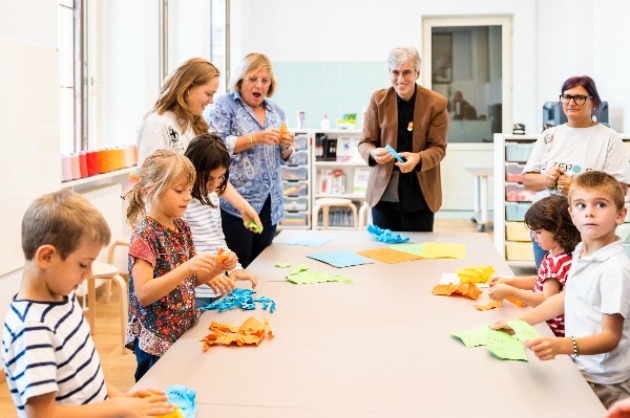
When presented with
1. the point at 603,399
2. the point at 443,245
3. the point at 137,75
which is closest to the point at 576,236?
the point at 603,399

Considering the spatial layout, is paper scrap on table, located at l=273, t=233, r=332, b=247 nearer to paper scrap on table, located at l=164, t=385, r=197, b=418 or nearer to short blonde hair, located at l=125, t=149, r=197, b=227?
short blonde hair, located at l=125, t=149, r=197, b=227

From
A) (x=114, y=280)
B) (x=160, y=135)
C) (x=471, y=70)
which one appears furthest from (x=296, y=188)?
(x=160, y=135)

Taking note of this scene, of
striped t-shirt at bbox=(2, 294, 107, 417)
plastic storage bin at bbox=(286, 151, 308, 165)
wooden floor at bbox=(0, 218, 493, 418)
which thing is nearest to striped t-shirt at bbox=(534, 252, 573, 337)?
striped t-shirt at bbox=(2, 294, 107, 417)

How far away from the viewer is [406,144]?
11.6ft

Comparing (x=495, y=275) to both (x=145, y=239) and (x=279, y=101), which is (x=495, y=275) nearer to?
(x=145, y=239)

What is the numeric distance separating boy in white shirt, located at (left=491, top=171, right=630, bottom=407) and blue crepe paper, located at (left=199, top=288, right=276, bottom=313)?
0.65 m

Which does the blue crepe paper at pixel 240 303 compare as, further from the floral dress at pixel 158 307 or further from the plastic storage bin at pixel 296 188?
the plastic storage bin at pixel 296 188

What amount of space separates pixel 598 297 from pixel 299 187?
227 inches

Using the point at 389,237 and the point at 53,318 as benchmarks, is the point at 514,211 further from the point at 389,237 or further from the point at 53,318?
the point at 53,318

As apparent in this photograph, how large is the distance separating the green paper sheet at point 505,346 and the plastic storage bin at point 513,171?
4.03m

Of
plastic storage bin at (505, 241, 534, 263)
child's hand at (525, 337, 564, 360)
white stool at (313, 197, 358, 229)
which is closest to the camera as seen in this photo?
child's hand at (525, 337, 564, 360)

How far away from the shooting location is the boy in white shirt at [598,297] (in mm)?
1895

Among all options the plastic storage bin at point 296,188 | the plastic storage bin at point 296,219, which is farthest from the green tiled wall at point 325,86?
the plastic storage bin at point 296,219

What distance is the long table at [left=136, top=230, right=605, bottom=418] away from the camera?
57.9 inches
